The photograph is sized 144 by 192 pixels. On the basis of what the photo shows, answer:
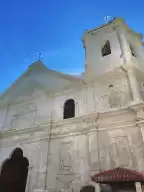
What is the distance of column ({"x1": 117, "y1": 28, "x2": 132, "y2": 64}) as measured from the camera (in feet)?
41.1

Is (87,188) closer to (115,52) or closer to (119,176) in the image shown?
(119,176)

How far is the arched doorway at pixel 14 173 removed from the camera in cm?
1172

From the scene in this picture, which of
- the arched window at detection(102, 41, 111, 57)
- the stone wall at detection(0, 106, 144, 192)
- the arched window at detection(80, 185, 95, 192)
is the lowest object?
the arched window at detection(80, 185, 95, 192)

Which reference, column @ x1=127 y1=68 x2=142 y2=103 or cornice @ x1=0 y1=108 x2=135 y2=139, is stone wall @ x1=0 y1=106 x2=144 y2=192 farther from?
column @ x1=127 y1=68 x2=142 y2=103

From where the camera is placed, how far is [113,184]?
26.8 ft

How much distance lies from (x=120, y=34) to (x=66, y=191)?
11.8 metres

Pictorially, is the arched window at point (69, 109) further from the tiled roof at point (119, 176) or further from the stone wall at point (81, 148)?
the tiled roof at point (119, 176)

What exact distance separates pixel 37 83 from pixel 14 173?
676cm

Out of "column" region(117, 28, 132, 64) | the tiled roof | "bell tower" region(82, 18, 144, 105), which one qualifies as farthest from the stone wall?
"column" region(117, 28, 132, 64)

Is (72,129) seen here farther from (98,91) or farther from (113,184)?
(113,184)

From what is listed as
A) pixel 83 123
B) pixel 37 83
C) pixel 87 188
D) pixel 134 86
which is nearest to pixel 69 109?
pixel 83 123

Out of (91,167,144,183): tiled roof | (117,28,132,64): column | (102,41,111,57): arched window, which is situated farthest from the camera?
(102,41,111,57): arched window

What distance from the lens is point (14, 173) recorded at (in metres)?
12.7

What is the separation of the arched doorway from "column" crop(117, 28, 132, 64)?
9.26m
